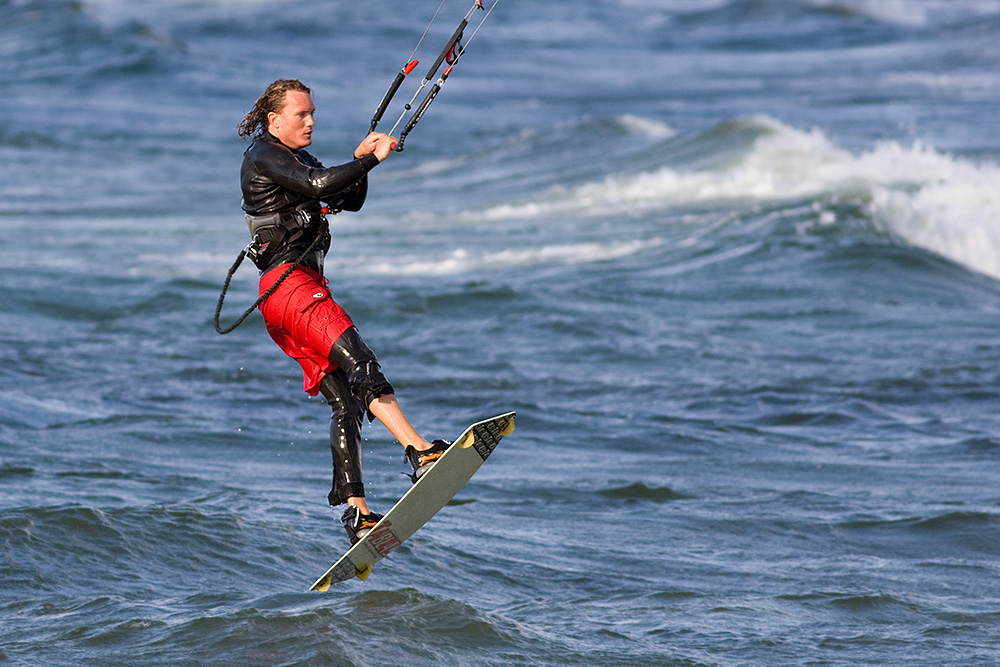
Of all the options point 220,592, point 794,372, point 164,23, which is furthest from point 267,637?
point 164,23

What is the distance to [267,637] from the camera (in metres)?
6.31

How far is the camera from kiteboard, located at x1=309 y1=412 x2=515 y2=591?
6293 mm

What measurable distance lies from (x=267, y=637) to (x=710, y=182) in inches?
912

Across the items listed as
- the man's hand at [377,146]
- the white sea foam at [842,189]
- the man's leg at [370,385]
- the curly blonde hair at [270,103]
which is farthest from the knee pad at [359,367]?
the white sea foam at [842,189]

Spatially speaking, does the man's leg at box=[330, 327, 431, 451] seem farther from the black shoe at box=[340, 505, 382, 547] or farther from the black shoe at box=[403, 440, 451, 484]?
the black shoe at box=[340, 505, 382, 547]

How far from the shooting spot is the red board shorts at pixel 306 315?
6422mm

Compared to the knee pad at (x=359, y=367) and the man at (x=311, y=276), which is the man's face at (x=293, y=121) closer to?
the man at (x=311, y=276)

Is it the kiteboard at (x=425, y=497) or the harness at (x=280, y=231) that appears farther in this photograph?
the harness at (x=280, y=231)

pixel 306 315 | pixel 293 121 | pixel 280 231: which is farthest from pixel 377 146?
pixel 306 315

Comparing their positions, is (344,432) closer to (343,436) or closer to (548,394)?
(343,436)

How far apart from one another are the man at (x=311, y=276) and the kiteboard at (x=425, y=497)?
76mm

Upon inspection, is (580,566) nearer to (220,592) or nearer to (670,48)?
(220,592)

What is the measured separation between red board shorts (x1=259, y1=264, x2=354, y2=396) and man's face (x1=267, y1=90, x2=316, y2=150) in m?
0.60

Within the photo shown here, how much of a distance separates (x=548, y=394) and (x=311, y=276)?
734 cm
